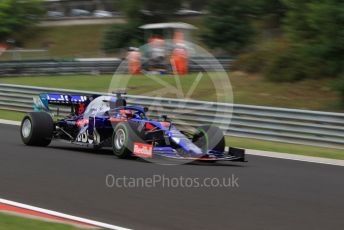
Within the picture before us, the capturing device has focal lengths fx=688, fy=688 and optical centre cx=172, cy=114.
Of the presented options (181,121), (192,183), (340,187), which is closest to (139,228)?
(192,183)

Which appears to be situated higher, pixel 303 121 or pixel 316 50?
pixel 316 50

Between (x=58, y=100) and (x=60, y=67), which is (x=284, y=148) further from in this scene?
(x=60, y=67)

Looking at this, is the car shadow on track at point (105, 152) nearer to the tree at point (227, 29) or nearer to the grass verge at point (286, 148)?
the grass verge at point (286, 148)

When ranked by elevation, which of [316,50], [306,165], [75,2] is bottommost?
[306,165]

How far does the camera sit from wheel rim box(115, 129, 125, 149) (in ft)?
37.0

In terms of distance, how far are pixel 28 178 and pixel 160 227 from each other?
3362mm

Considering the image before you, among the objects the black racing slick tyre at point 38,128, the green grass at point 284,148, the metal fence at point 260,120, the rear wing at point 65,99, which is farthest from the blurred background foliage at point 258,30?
the black racing slick tyre at point 38,128

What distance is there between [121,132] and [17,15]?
172 feet

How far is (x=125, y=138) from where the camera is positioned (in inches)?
440

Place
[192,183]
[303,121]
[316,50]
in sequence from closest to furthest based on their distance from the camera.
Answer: [192,183], [303,121], [316,50]

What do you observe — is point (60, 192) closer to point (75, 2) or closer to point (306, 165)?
point (306, 165)

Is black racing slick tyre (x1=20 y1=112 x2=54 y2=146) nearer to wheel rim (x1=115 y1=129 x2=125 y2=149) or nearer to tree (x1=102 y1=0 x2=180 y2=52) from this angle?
wheel rim (x1=115 y1=129 x2=125 y2=149)

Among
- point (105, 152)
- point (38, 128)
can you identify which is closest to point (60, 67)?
point (38, 128)

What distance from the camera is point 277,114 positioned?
1622 centimetres
